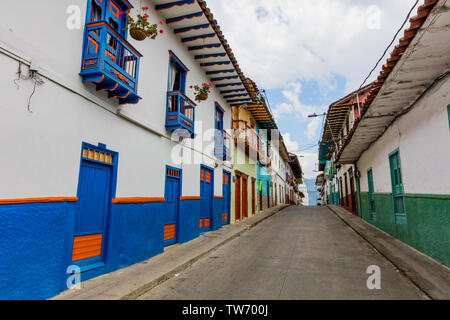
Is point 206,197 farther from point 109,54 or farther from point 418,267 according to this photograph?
point 418,267

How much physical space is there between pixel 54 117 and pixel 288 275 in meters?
4.83

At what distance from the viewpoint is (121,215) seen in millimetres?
5684

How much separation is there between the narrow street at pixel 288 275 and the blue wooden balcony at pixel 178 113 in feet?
11.5

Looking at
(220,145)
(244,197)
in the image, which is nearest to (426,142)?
(220,145)

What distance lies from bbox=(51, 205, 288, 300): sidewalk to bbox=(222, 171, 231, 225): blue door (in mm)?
4734

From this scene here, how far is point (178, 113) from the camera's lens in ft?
24.5

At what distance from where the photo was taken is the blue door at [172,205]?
777 centimetres

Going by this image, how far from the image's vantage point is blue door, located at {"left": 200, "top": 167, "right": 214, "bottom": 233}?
1020cm

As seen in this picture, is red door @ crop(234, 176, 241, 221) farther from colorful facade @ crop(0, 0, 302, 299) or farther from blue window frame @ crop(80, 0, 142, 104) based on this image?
blue window frame @ crop(80, 0, 142, 104)

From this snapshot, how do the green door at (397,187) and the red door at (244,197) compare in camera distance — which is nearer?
the green door at (397,187)

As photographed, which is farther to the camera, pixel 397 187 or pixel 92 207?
pixel 397 187
